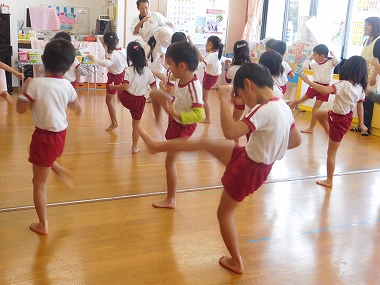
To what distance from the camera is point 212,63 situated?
6113 millimetres

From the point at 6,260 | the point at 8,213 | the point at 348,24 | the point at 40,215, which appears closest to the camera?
the point at 6,260

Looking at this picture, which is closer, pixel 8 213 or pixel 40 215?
pixel 40 215

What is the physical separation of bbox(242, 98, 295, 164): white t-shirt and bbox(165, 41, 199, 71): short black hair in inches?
33.6

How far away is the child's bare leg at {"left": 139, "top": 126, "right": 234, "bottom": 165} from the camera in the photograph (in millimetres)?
2268

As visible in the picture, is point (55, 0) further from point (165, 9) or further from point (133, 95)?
point (133, 95)

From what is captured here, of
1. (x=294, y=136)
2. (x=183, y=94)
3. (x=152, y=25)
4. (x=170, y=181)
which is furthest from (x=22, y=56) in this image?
(x=294, y=136)

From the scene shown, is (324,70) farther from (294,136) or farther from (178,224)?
(294,136)

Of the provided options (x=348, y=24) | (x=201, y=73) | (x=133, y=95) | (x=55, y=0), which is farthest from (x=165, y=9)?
(x=133, y=95)

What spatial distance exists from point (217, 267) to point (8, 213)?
1.46 meters

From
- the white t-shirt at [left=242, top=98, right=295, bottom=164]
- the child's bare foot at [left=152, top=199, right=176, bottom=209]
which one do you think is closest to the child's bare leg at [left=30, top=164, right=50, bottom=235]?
the child's bare foot at [left=152, top=199, right=176, bottom=209]

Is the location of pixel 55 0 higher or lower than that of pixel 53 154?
higher

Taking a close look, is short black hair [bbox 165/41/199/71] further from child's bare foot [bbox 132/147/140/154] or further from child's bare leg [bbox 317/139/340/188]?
child's bare foot [bbox 132/147/140/154]

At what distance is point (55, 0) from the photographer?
8.61m

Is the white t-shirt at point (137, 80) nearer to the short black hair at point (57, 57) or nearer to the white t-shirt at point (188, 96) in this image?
the white t-shirt at point (188, 96)
